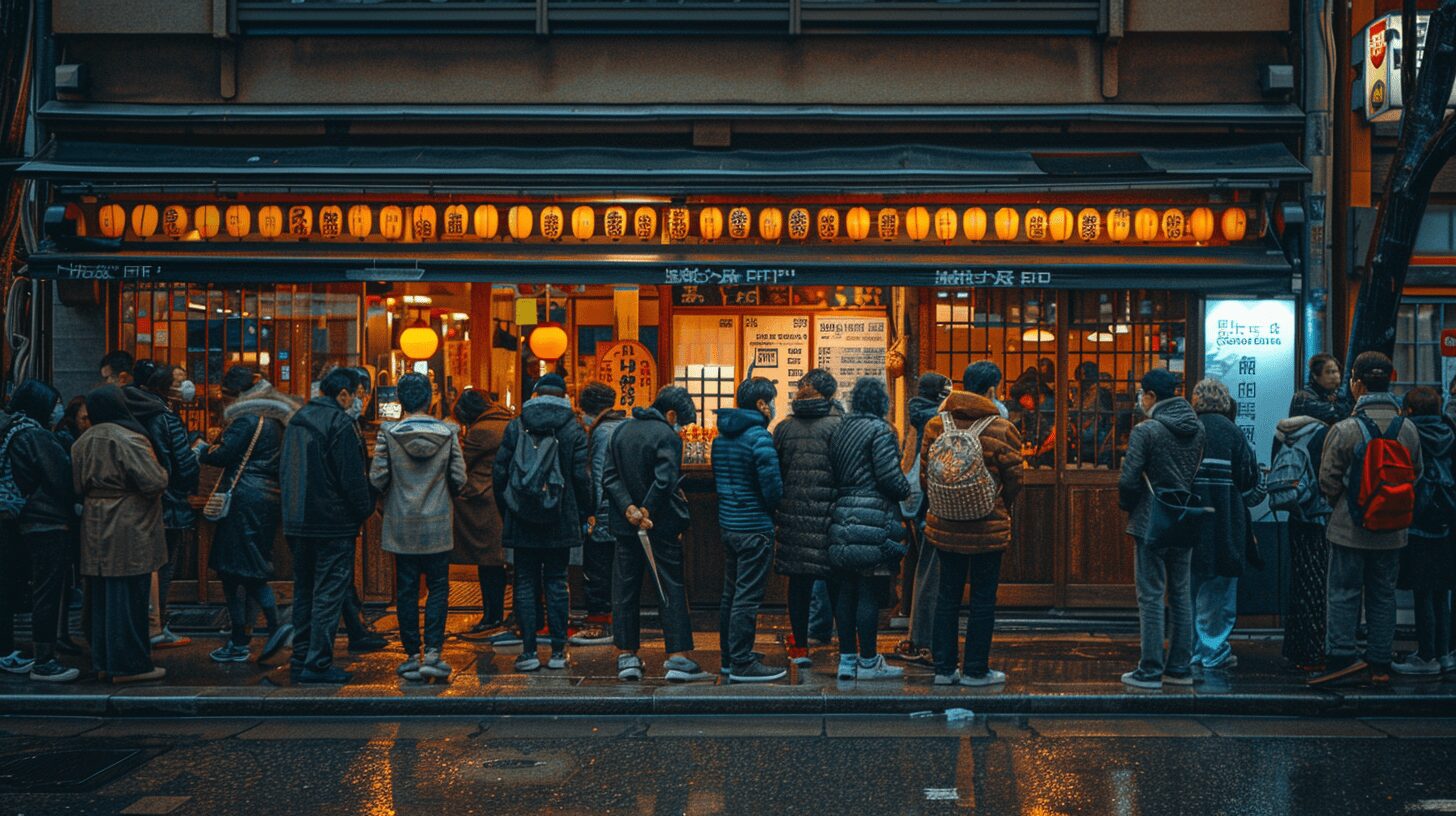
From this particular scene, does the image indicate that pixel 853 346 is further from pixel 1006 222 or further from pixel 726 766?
pixel 726 766

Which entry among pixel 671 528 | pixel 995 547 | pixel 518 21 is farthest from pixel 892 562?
pixel 518 21

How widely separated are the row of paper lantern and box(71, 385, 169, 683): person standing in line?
337 cm

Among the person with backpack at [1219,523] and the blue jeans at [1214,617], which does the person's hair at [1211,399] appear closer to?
the person with backpack at [1219,523]

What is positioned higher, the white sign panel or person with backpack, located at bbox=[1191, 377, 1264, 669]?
the white sign panel

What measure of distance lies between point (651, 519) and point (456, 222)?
4.31 metres

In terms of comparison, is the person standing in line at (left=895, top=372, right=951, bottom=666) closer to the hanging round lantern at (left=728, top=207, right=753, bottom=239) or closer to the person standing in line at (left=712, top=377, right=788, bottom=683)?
the person standing in line at (left=712, top=377, right=788, bottom=683)

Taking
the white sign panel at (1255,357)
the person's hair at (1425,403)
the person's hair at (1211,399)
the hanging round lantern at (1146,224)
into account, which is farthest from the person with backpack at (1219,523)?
the hanging round lantern at (1146,224)

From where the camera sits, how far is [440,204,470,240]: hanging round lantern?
39.1 ft

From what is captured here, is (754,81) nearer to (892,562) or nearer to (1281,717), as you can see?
A: (892,562)

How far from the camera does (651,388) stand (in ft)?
42.5

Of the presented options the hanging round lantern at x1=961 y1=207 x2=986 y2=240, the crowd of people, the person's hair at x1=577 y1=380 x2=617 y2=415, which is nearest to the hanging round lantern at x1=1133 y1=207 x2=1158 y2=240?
the hanging round lantern at x1=961 y1=207 x2=986 y2=240

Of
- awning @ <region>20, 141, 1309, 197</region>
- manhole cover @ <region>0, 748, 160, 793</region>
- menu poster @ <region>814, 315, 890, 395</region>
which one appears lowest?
manhole cover @ <region>0, 748, 160, 793</region>

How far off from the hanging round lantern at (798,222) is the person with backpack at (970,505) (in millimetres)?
3218

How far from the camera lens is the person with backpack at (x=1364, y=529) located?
885 centimetres
